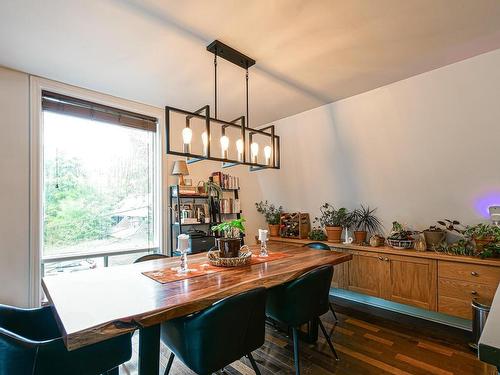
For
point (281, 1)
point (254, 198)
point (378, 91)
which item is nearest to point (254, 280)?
point (281, 1)

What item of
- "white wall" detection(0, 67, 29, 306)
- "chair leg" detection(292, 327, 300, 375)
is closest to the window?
"white wall" detection(0, 67, 29, 306)

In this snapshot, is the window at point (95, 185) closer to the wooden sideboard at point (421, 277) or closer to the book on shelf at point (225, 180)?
the book on shelf at point (225, 180)

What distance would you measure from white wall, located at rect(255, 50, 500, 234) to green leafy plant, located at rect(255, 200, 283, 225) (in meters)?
0.51

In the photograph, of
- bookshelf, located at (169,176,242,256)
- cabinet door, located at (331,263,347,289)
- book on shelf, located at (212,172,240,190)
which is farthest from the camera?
book on shelf, located at (212,172,240,190)

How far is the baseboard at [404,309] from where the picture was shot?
2832 millimetres

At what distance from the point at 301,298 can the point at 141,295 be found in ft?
3.66

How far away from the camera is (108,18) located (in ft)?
6.57

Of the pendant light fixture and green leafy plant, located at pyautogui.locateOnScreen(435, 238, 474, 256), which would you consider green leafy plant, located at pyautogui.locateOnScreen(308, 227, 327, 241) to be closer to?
green leafy plant, located at pyautogui.locateOnScreen(435, 238, 474, 256)

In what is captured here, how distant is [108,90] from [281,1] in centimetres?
235

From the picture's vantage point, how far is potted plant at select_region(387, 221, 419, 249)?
313 centimetres

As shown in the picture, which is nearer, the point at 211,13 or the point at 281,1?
the point at 281,1

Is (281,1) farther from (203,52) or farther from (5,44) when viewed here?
(5,44)

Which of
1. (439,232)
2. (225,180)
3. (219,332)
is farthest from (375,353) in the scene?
(225,180)

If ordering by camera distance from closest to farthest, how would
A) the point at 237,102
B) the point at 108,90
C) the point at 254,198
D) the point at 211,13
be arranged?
1. the point at 211,13
2. the point at 108,90
3. the point at 237,102
4. the point at 254,198
